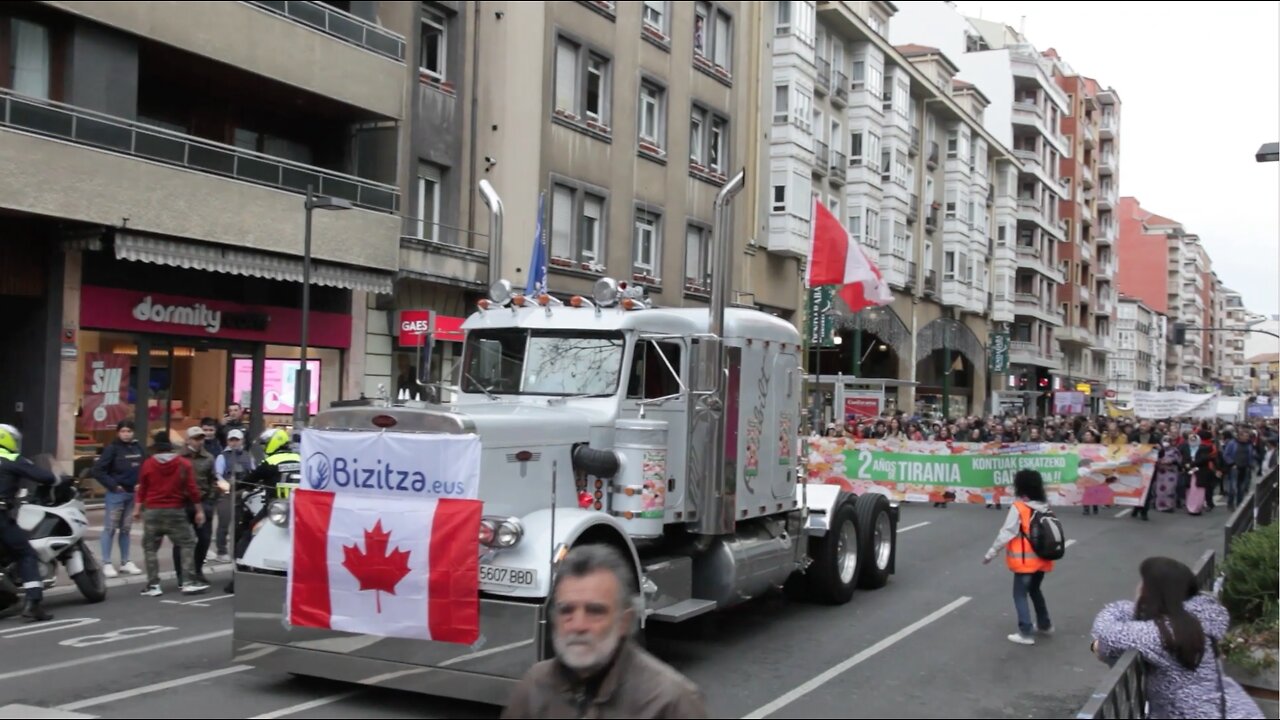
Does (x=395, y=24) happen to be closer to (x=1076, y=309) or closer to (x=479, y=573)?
(x=479, y=573)

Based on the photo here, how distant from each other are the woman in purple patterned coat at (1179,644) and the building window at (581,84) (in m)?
24.0

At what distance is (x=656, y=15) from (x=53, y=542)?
2471cm

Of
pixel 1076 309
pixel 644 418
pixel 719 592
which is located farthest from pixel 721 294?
pixel 1076 309

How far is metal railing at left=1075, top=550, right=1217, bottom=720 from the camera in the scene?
5.12 m

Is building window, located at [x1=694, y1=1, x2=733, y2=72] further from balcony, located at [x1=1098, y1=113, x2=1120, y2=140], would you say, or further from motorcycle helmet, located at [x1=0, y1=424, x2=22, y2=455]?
balcony, located at [x1=1098, y1=113, x2=1120, y2=140]

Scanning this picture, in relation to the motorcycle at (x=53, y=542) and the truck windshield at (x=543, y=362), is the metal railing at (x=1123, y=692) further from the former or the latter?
the motorcycle at (x=53, y=542)

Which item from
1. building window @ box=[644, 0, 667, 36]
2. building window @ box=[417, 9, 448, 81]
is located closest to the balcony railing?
building window @ box=[644, 0, 667, 36]

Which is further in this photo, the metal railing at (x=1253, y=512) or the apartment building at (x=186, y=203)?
the apartment building at (x=186, y=203)

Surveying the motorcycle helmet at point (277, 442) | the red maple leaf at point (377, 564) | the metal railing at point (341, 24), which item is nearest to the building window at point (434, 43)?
the metal railing at point (341, 24)

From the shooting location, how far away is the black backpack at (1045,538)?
10.6m

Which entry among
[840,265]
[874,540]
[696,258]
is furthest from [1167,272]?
[874,540]

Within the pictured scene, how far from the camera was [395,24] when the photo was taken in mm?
24938

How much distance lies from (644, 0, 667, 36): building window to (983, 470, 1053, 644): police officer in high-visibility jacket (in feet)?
77.4

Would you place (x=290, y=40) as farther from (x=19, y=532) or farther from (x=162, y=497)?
(x=19, y=532)
